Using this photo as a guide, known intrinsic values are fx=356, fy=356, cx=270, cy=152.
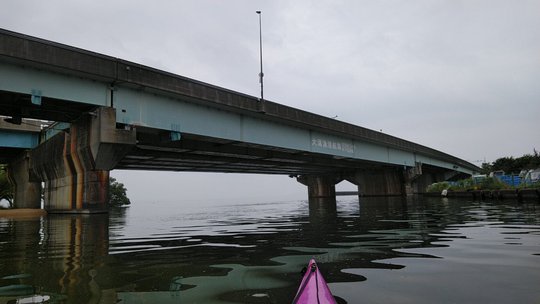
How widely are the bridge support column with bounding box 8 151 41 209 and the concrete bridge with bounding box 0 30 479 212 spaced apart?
114 mm

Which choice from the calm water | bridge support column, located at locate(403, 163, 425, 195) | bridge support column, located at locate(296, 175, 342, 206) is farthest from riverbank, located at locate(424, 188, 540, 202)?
bridge support column, located at locate(296, 175, 342, 206)

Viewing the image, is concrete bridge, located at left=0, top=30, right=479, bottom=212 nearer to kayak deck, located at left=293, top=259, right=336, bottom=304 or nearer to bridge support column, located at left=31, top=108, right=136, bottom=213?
bridge support column, located at left=31, top=108, right=136, bottom=213

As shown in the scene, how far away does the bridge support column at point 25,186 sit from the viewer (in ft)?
128

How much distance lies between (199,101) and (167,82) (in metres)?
2.91

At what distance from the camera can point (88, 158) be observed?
22.6 meters

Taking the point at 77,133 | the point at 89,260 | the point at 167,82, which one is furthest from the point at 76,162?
the point at 89,260

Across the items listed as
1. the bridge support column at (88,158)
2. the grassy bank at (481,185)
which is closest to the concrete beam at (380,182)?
the grassy bank at (481,185)

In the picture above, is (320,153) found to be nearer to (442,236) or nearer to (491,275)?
(442,236)

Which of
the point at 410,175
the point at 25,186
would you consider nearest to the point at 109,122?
the point at 25,186

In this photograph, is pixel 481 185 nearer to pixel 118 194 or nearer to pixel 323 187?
pixel 323 187

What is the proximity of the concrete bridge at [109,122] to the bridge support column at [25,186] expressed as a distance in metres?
0.11

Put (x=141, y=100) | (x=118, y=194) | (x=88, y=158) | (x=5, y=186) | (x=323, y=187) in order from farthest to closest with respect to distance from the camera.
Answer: (x=118, y=194) < (x=323, y=187) < (x=5, y=186) < (x=141, y=100) < (x=88, y=158)

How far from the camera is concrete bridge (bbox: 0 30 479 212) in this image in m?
19.1

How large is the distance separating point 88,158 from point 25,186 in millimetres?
23775
